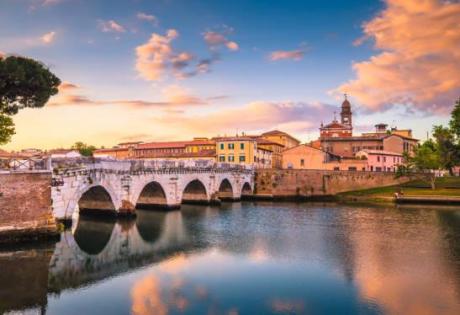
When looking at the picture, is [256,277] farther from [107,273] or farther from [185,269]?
[107,273]

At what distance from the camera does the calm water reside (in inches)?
835

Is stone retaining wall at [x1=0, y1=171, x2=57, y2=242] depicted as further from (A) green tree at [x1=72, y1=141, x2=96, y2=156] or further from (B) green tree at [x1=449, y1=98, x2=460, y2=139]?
(A) green tree at [x1=72, y1=141, x2=96, y2=156]

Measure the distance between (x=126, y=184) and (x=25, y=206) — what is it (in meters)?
15.0

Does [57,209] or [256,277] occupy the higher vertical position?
[57,209]

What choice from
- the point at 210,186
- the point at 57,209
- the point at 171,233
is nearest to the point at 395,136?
the point at 210,186

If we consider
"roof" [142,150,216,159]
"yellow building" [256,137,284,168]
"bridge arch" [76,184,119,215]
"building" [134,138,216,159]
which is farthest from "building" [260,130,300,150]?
"bridge arch" [76,184,119,215]

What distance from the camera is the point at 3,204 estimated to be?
31281 mm

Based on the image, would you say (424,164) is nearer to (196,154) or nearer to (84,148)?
(196,154)

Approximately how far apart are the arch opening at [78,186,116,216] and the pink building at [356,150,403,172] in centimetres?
6218

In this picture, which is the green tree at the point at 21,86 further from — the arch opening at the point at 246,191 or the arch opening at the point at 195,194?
the arch opening at the point at 246,191

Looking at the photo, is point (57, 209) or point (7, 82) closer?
point (7, 82)

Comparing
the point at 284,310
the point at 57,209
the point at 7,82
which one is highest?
the point at 7,82

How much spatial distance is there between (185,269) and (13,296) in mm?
10149

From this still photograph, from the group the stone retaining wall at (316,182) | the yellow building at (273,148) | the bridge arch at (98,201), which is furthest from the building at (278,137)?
the bridge arch at (98,201)
